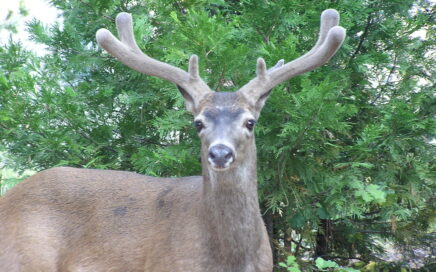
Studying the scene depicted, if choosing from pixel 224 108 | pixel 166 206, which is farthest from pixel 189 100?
pixel 166 206

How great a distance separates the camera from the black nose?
10.5 ft

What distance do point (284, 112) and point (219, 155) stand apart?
1.45 m

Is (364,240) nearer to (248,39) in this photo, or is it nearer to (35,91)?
(248,39)

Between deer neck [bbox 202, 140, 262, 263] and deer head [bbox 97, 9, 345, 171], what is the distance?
12 cm

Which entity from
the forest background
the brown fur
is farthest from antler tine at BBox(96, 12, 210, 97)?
the forest background

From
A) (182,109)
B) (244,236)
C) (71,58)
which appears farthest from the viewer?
(71,58)

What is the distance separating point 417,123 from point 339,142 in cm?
85

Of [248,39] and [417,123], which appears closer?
[417,123]

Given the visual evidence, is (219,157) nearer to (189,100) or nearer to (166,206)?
(189,100)

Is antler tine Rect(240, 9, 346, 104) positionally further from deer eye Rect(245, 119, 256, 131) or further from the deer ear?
the deer ear

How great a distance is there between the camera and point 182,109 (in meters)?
4.96

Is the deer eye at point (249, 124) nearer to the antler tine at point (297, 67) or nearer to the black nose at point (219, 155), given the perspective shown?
the antler tine at point (297, 67)

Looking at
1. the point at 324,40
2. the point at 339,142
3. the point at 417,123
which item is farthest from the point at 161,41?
the point at 417,123

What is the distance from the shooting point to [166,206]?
4039mm
